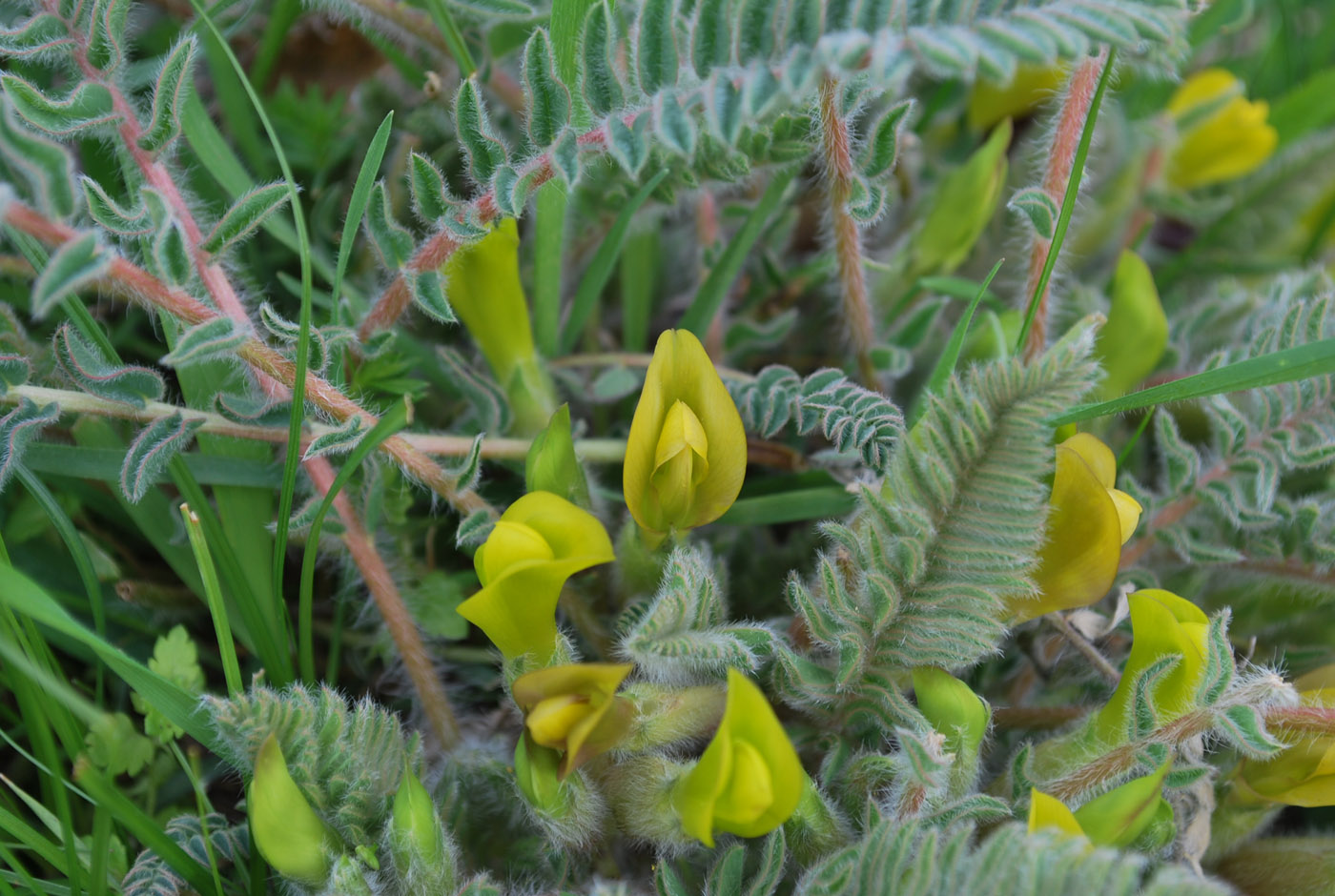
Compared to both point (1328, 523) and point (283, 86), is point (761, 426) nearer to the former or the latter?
point (1328, 523)

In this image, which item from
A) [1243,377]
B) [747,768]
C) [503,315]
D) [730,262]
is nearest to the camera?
[747,768]

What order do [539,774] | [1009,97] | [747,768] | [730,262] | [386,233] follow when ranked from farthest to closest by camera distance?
[1009,97] → [730,262] → [386,233] → [539,774] → [747,768]

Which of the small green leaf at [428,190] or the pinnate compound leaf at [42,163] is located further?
the small green leaf at [428,190]

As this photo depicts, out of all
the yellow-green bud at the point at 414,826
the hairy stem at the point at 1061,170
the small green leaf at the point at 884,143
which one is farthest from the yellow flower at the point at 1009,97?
the yellow-green bud at the point at 414,826

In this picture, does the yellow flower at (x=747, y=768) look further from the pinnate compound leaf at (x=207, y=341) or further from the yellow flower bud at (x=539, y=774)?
the pinnate compound leaf at (x=207, y=341)

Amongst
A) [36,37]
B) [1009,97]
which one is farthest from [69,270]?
[1009,97]

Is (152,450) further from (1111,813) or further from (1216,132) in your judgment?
(1216,132)
